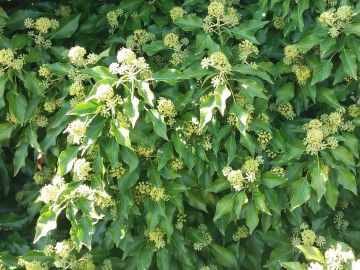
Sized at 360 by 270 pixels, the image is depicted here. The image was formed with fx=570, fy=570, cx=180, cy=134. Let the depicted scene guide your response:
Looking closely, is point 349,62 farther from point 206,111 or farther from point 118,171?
point 118,171

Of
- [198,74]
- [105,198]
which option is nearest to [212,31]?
[198,74]

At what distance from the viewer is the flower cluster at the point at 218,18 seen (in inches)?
116

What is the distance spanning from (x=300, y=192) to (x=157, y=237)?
0.75m

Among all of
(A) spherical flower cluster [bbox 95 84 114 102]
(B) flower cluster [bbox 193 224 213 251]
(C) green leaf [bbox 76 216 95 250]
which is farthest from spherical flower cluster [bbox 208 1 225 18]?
(C) green leaf [bbox 76 216 95 250]

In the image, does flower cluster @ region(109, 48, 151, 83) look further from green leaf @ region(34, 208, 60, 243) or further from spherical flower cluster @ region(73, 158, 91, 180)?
green leaf @ region(34, 208, 60, 243)

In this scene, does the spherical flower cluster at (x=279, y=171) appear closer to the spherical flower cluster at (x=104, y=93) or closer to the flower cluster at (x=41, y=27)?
the spherical flower cluster at (x=104, y=93)

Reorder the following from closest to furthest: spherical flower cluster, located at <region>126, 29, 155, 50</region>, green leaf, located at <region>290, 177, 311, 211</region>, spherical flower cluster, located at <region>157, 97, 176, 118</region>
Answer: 1. spherical flower cluster, located at <region>157, 97, 176, 118</region>
2. green leaf, located at <region>290, 177, 311, 211</region>
3. spherical flower cluster, located at <region>126, 29, 155, 50</region>

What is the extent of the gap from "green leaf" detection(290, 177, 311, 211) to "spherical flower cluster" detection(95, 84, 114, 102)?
3.37 feet

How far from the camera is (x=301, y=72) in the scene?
3.03 metres

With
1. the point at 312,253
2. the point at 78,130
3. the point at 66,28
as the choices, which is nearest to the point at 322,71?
the point at 312,253

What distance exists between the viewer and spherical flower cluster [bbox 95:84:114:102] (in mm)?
2518

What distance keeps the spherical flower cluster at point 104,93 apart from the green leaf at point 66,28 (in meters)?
0.79

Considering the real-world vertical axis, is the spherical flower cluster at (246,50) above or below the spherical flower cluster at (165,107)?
above

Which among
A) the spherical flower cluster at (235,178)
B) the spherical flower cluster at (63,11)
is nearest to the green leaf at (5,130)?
the spherical flower cluster at (63,11)
